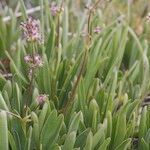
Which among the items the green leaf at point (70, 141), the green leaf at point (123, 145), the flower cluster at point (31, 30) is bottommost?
the green leaf at point (123, 145)

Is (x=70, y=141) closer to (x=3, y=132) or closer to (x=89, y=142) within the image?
(x=89, y=142)

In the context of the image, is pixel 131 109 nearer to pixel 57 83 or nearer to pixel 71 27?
pixel 57 83

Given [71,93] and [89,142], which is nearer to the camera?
[89,142]

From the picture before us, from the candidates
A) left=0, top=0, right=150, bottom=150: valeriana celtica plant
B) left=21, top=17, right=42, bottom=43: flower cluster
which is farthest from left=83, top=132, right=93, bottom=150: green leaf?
left=21, top=17, right=42, bottom=43: flower cluster

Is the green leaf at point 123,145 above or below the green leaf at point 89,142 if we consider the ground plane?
below

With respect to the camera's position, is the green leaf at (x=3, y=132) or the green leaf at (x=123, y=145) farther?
the green leaf at (x=123, y=145)

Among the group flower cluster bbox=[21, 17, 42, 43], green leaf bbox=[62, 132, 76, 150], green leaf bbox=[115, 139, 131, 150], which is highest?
flower cluster bbox=[21, 17, 42, 43]

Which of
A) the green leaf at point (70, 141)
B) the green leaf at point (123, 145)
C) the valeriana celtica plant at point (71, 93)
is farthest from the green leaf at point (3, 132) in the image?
the green leaf at point (123, 145)

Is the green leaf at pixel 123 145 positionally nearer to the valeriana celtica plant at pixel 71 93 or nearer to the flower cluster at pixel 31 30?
the valeriana celtica plant at pixel 71 93

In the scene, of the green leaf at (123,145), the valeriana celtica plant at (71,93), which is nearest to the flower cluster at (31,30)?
the valeriana celtica plant at (71,93)

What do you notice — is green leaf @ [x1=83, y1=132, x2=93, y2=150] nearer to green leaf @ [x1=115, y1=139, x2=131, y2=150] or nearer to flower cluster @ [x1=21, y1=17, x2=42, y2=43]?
green leaf @ [x1=115, y1=139, x2=131, y2=150]

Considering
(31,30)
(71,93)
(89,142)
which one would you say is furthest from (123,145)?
(31,30)
